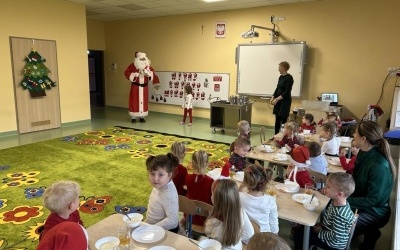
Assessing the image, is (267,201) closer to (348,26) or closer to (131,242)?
(131,242)

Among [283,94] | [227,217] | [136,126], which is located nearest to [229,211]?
[227,217]

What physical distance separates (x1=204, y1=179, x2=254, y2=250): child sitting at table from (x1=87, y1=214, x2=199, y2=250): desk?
157 mm

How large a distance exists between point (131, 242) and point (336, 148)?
9.08ft

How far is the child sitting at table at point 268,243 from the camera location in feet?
3.68

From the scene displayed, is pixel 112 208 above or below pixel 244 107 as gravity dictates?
below

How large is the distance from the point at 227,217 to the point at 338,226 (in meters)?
0.87

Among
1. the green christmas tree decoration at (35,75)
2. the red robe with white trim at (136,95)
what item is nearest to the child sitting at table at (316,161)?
the red robe with white trim at (136,95)

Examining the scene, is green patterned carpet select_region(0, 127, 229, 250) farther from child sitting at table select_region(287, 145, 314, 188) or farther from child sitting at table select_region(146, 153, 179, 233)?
child sitting at table select_region(287, 145, 314, 188)

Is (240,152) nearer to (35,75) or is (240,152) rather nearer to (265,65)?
(265,65)

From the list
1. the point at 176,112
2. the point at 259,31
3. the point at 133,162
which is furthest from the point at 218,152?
the point at 176,112

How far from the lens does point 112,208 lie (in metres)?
3.22

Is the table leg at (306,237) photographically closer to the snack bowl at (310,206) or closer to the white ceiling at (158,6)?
the snack bowl at (310,206)

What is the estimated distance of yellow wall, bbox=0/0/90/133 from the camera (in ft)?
20.1

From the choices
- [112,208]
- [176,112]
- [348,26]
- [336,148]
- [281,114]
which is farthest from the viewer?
[176,112]
